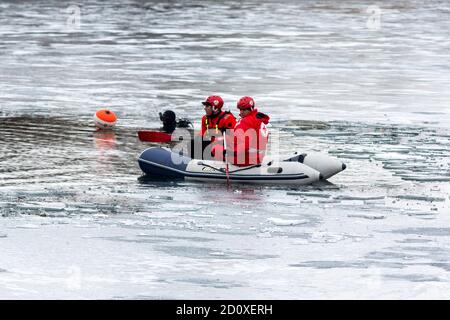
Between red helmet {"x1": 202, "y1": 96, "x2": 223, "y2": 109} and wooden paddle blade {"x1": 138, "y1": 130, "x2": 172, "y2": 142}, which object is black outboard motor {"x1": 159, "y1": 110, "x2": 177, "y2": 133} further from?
red helmet {"x1": 202, "y1": 96, "x2": 223, "y2": 109}

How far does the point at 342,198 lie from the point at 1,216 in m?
6.30

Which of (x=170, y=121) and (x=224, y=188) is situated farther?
(x=170, y=121)

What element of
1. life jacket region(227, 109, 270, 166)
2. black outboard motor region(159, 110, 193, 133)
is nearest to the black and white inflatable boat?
life jacket region(227, 109, 270, 166)

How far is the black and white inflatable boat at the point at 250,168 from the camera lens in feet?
75.8

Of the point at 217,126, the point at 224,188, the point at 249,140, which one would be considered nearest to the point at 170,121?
the point at 217,126

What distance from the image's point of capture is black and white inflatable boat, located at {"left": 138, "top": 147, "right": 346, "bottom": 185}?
23.1 m

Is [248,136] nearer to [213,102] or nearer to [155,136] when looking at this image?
[213,102]

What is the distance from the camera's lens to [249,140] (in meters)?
23.1

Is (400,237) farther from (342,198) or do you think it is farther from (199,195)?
(199,195)

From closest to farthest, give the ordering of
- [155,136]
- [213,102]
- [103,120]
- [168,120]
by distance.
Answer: [213,102] → [168,120] → [155,136] → [103,120]

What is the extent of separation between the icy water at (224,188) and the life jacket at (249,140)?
59cm

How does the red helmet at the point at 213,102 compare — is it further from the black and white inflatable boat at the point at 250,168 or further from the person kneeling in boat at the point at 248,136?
the black and white inflatable boat at the point at 250,168

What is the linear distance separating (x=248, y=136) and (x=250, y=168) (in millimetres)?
650
